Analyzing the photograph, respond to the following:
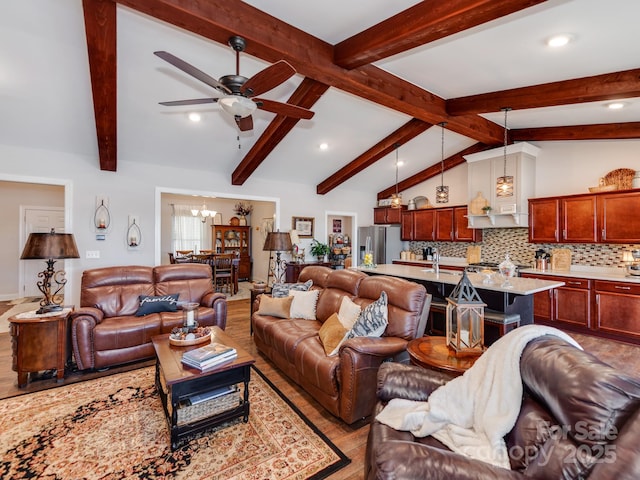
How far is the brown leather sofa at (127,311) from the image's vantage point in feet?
10.3

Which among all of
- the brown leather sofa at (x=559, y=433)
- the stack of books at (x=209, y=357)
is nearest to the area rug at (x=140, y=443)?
the stack of books at (x=209, y=357)

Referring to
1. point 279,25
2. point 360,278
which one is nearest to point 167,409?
point 360,278

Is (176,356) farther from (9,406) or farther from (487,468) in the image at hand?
(487,468)

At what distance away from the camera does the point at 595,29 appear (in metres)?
2.46

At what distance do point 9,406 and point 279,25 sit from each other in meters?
3.99

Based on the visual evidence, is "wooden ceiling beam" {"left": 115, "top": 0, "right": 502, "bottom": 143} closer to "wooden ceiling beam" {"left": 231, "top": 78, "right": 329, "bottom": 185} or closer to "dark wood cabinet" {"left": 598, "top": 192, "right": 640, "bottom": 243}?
"wooden ceiling beam" {"left": 231, "top": 78, "right": 329, "bottom": 185}

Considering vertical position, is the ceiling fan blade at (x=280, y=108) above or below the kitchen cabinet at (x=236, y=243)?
above

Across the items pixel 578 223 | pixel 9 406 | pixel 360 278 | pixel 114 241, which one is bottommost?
pixel 9 406

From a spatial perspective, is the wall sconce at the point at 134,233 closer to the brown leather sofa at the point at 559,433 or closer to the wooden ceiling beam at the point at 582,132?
the brown leather sofa at the point at 559,433

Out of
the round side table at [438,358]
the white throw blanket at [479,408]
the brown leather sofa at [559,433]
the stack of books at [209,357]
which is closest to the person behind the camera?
the brown leather sofa at [559,433]

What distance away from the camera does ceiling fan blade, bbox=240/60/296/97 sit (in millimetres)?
2279

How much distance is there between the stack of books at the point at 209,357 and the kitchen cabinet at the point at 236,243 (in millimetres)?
7009

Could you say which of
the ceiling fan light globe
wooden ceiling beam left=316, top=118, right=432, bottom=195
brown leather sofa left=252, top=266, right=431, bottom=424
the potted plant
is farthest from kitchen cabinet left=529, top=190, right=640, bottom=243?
the ceiling fan light globe

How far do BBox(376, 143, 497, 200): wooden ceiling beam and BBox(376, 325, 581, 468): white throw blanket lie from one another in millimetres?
5707
